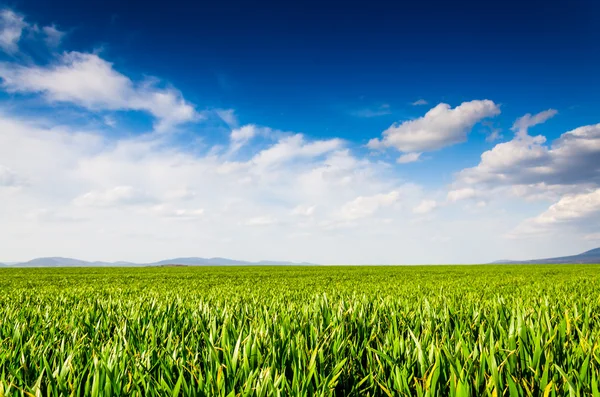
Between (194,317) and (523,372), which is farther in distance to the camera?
(194,317)

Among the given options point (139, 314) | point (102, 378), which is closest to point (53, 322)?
point (139, 314)

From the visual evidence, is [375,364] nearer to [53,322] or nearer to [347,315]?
[347,315]

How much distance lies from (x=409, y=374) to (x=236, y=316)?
2.77 metres

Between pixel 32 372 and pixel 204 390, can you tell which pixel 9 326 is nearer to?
pixel 32 372

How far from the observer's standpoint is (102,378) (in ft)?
6.30

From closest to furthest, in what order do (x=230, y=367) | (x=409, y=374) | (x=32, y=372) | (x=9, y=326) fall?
1. (x=230, y=367)
2. (x=409, y=374)
3. (x=32, y=372)
4. (x=9, y=326)

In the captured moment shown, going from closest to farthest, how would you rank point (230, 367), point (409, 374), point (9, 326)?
point (230, 367) → point (409, 374) → point (9, 326)

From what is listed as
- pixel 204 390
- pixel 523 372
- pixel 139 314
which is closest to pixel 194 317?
pixel 139 314

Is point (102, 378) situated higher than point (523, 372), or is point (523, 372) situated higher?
point (102, 378)

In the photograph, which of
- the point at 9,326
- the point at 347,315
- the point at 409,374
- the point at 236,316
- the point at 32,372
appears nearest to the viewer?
the point at 409,374

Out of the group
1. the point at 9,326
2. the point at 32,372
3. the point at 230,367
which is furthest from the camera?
the point at 9,326

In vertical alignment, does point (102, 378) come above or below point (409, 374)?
above

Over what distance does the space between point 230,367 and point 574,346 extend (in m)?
2.49

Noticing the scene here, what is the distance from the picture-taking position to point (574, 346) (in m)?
2.78
